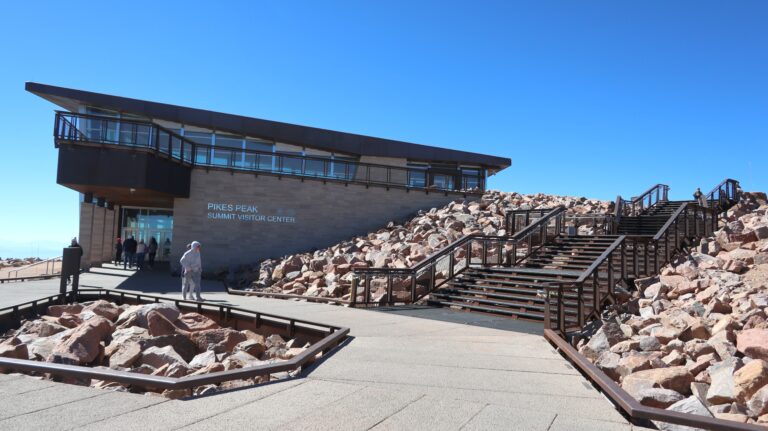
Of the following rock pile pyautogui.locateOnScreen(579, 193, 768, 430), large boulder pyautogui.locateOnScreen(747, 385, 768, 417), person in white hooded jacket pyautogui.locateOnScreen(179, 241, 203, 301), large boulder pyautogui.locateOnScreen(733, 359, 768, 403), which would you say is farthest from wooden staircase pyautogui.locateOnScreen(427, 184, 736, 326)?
person in white hooded jacket pyautogui.locateOnScreen(179, 241, 203, 301)

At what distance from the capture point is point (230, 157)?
24391 millimetres

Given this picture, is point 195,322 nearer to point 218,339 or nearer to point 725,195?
point 218,339

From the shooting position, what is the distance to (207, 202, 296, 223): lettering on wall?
77.6 feet

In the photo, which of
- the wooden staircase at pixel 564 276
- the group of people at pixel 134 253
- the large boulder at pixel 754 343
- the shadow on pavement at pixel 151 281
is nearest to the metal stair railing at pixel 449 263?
the wooden staircase at pixel 564 276

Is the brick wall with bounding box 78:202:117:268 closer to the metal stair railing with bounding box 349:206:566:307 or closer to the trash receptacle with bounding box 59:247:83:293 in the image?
the trash receptacle with bounding box 59:247:83:293

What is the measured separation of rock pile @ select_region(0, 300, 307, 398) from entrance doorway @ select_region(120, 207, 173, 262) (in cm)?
1881

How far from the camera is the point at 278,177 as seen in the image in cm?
2484

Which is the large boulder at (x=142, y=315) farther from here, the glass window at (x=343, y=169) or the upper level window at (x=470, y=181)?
the upper level window at (x=470, y=181)

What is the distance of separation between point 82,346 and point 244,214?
626 inches

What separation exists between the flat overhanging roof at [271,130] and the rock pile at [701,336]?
65.2 ft

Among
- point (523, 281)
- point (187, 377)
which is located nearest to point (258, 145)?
point (523, 281)

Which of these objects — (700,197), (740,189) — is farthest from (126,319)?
(740,189)

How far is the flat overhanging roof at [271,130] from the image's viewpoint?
26.6 m

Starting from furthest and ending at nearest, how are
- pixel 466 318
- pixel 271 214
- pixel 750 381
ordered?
pixel 271 214 < pixel 466 318 < pixel 750 381
